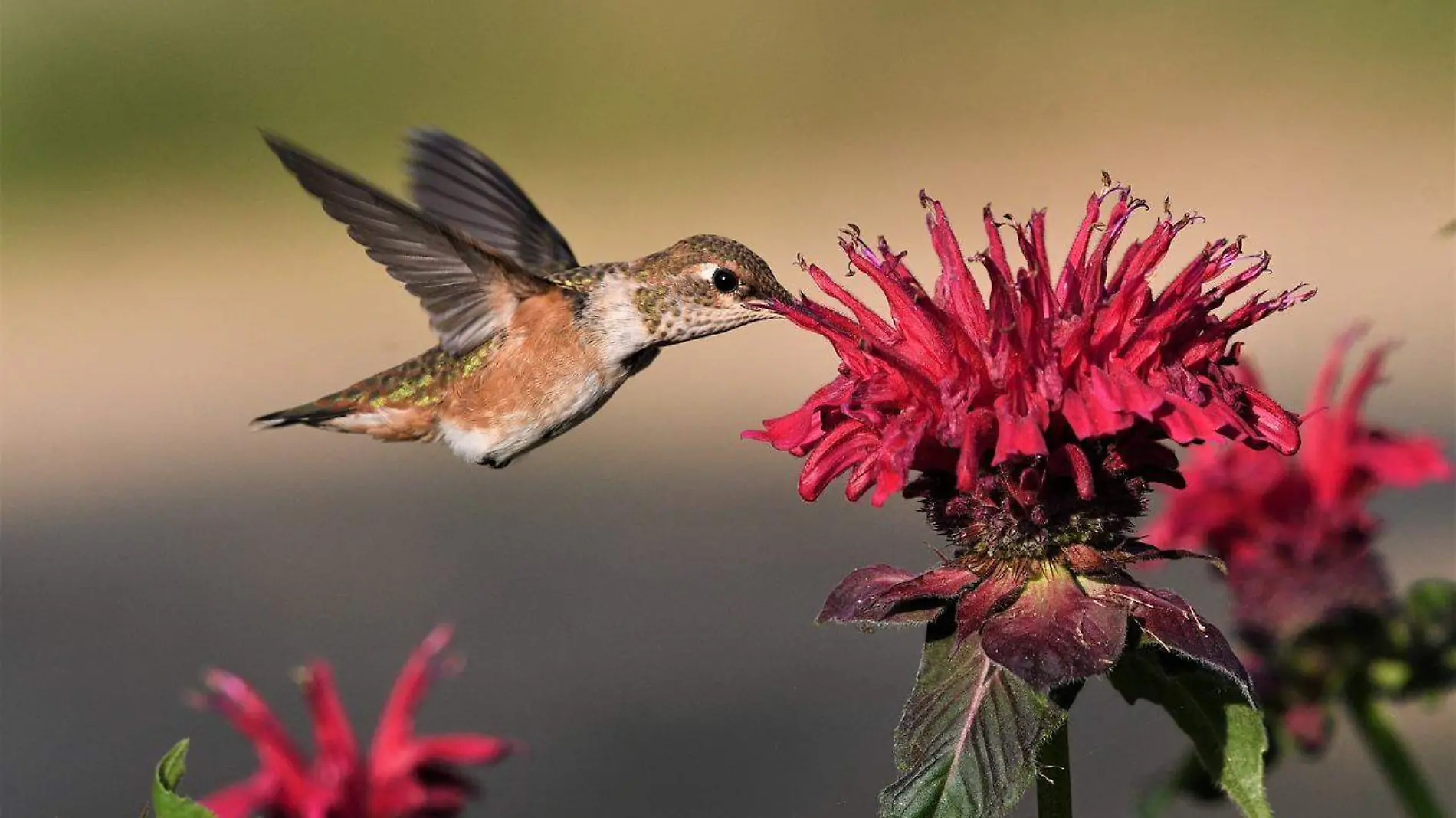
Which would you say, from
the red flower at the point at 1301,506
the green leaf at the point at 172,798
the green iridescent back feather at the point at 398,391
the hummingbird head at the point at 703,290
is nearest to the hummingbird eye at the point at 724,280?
the hummingbird head at the point at 703,290

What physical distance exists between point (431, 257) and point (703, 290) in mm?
370

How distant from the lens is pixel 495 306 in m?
2.46

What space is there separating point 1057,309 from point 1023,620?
0.28m

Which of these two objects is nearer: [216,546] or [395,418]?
[395,418]

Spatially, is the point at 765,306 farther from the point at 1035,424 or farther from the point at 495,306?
the point at 1035,424

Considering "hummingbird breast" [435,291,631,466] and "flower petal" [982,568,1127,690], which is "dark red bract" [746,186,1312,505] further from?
"hummingbird breast" [435,291,631,466]

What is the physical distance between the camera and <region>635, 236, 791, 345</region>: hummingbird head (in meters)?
2.18

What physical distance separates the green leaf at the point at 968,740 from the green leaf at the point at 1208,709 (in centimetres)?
12

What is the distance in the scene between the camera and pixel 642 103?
12.0 m

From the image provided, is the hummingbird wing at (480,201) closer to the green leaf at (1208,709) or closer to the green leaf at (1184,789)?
the green leaf at (1184,789)

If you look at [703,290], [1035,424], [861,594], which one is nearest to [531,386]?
[703,290]

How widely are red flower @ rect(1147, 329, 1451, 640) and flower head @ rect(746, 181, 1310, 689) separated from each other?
3.01 feet

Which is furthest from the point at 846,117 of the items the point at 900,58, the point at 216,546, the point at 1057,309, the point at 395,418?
the point at 1057,309

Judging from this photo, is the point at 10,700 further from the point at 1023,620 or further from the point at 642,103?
the point at 642,103
